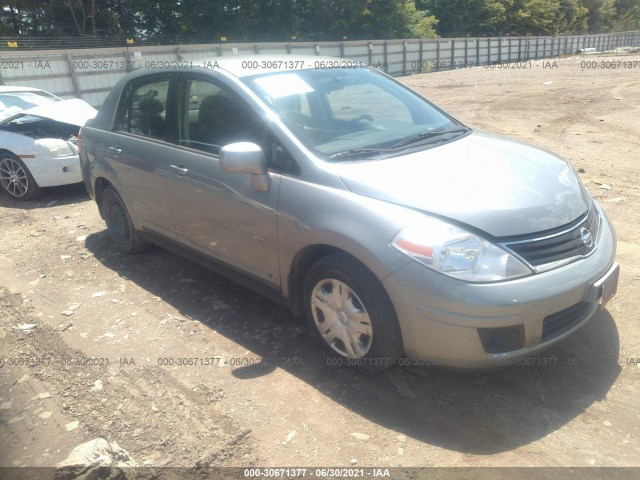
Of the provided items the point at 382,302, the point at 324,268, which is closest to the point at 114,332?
the point at 324,268

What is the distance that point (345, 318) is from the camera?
312 cm

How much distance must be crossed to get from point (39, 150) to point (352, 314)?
5.81 metres

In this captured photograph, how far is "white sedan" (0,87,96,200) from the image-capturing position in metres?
7.12

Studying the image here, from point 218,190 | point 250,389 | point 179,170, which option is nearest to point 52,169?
point 179,170

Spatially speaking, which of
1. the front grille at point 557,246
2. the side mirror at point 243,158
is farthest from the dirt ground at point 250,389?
the side mirror at point 243,158

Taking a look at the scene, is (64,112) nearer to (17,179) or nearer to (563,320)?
(17,179)

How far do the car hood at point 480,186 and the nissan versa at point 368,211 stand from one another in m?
0.01

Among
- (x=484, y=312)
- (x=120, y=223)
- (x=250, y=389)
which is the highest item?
(x=484, y=312)

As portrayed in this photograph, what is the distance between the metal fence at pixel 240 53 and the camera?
589 inches

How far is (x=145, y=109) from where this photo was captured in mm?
4547

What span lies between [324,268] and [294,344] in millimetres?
760

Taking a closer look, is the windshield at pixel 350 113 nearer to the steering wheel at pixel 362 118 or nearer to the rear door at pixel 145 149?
the steering wheel at pixel 362 118

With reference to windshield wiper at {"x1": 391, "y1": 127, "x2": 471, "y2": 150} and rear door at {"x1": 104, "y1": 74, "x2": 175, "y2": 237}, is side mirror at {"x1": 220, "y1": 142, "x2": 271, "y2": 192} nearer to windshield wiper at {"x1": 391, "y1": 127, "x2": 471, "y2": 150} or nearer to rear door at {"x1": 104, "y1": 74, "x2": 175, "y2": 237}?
windshield wiper at {"x1": 391, "y1": 127, "x2": 471, "y2": 150}

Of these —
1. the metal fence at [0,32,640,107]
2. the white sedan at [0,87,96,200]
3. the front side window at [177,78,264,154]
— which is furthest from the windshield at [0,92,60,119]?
the front side window at [177,78,264,154]
